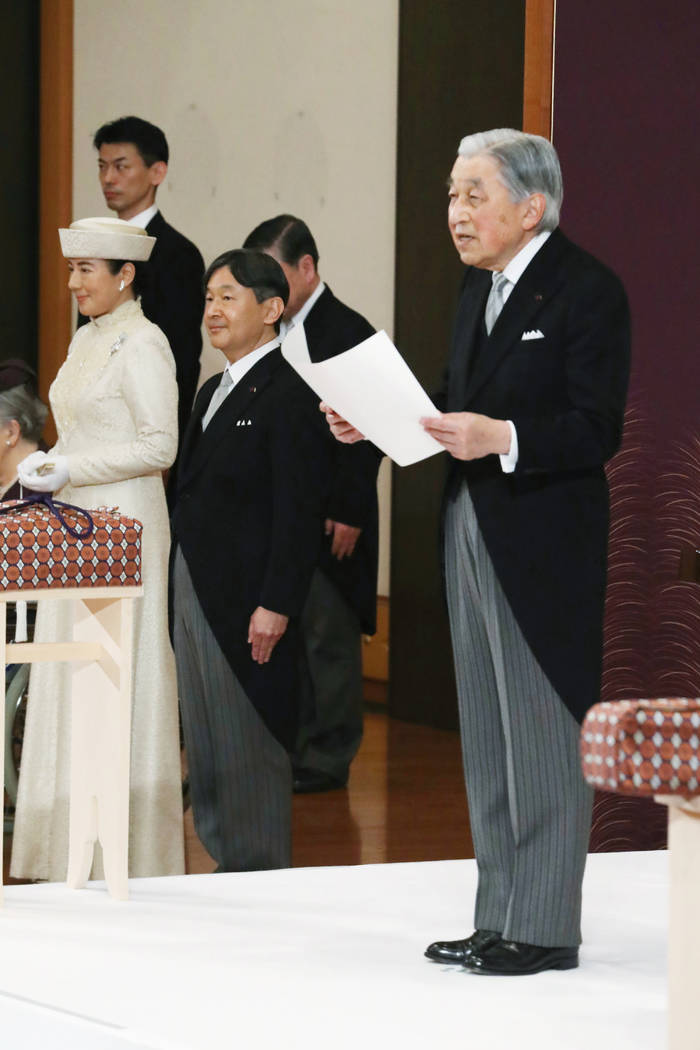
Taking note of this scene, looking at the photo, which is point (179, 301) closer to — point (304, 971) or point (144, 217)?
point (144, 217)

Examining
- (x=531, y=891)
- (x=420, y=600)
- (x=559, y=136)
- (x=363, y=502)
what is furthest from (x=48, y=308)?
(x=531, y=891)

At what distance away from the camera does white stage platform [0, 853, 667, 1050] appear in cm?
263

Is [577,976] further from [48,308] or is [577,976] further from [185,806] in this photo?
[48,308]

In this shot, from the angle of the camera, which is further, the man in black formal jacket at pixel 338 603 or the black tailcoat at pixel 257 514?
the man in black formal jacket at pixel 338 603

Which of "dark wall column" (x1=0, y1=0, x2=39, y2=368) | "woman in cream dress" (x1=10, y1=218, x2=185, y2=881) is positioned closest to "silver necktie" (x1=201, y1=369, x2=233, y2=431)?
"woman in cream dress" (x1=10, y1=218, x2=185, y2=881)

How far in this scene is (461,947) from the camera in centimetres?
298

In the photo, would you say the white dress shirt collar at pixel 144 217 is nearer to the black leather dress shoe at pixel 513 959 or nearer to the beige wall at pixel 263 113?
the beige wall at pixel 263 113

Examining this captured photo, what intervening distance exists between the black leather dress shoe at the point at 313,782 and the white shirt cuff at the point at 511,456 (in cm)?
296

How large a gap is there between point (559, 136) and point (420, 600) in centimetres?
296

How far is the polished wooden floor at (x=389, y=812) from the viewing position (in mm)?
4719

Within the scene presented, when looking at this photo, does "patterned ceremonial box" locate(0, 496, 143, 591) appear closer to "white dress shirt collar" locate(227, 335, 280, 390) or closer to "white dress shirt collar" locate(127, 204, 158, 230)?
"white dress shirt collar" locate(227, 335, 280, 390)

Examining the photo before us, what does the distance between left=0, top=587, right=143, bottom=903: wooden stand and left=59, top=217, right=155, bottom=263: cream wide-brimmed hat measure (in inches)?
40.3

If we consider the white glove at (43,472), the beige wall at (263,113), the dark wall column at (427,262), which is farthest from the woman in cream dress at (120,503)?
the beige wall at (263,113)

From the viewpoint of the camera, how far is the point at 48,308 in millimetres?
7797
